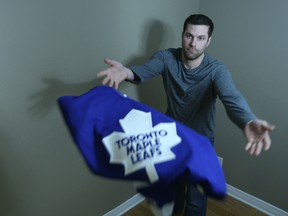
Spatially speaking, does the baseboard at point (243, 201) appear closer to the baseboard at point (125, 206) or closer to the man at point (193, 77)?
the baseboard at point (125, 206)

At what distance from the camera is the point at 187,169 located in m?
0.57

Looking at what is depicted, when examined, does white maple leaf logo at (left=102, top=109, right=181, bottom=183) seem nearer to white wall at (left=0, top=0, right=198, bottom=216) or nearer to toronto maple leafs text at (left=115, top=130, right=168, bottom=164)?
toronto maple leafs text at (left=115, top=130, right=168, bottom=164)

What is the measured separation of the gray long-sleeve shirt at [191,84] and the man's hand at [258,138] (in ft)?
1.10

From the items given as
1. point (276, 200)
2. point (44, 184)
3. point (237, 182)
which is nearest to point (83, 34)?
point (44, 184)

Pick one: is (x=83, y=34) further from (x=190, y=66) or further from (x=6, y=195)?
(x=6, y=195)

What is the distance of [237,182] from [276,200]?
0.88 feet

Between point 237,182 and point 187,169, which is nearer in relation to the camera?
point 187,169

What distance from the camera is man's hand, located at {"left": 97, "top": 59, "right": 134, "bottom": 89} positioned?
1.00 meters

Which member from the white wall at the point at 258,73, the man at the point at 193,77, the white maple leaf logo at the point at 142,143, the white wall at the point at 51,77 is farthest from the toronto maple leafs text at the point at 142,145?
the white wall at the point at 258,73

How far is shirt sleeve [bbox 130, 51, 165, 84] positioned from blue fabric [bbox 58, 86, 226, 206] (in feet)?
1.51

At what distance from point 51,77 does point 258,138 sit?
894 millimetres

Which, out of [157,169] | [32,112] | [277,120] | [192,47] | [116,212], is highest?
[192,47]

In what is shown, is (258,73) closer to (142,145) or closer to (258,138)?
(258,138)

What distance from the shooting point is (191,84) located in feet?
4.14
